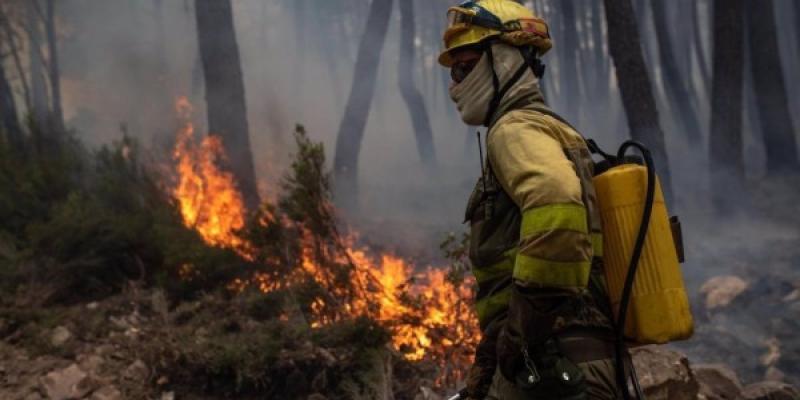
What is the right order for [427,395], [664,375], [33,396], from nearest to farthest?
[664,375]
[427,395]
[33,396]

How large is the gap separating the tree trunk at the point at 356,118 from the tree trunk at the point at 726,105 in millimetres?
6642

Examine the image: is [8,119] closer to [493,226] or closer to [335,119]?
[493,226]

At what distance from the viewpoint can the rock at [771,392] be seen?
13.4 ft

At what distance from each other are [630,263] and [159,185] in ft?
25.0

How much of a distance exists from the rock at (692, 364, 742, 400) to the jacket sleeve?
111 inches

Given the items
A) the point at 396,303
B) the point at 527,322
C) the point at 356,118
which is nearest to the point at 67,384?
the point at 396,303

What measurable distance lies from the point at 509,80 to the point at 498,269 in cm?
71

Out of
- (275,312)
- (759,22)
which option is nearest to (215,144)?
(275,312)

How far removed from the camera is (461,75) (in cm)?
254

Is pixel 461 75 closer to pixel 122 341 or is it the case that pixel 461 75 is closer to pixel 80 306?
pixel 122 341

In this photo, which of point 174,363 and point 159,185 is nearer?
point 174,363

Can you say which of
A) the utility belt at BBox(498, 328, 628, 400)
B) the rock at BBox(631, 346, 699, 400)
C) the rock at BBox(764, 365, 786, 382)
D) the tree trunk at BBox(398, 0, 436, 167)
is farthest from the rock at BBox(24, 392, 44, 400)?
the tree trunk at BBox(398, 0, 436, 167)

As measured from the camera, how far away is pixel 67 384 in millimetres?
4547

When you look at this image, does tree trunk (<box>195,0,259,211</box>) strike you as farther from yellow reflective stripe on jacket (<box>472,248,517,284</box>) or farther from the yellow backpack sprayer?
the yellow backpack sprayer
